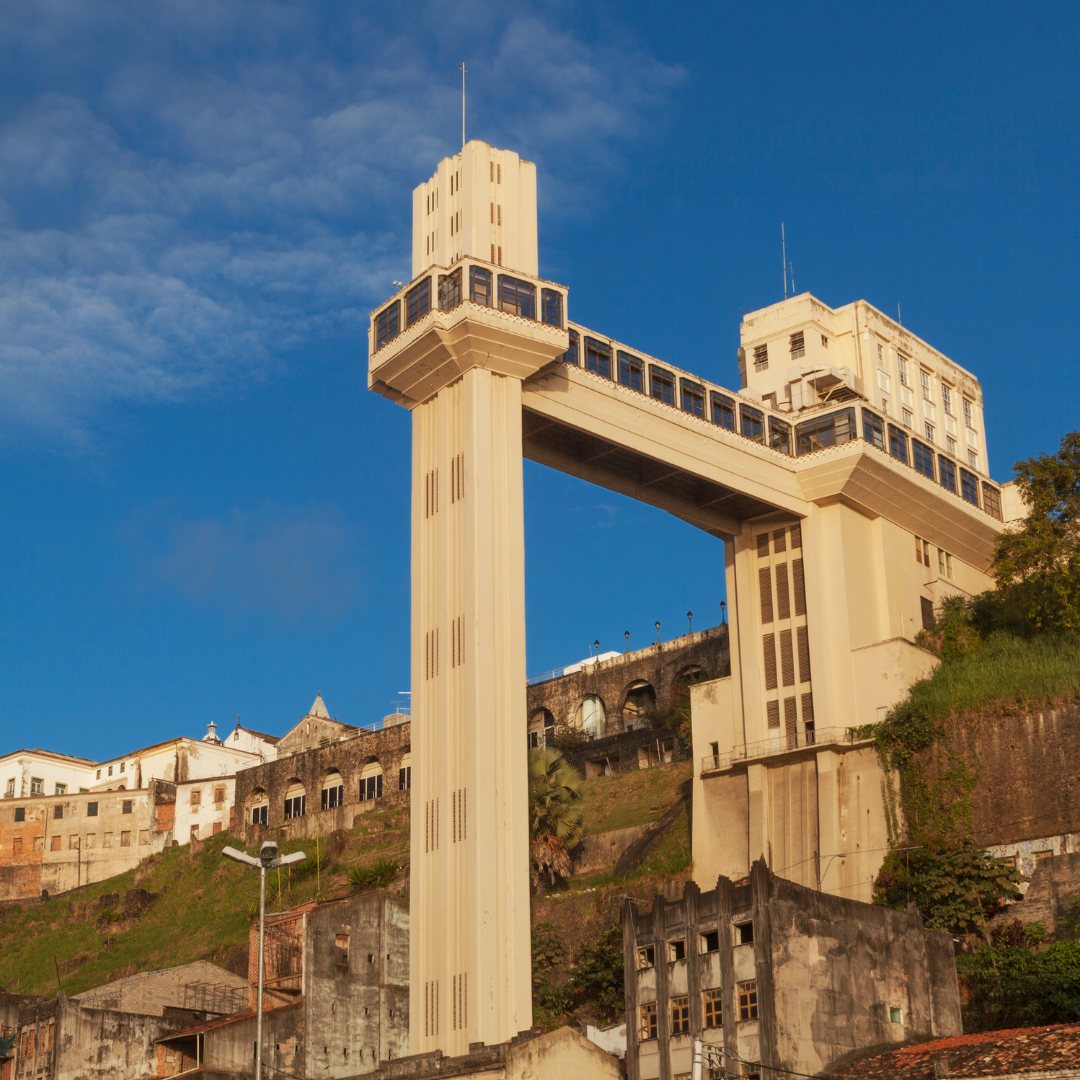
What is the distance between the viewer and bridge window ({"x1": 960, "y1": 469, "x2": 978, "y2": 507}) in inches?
2621

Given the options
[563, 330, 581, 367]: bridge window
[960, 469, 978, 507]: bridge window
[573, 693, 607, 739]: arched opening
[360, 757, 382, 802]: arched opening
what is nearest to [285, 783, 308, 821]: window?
[360, 757, 382, 802]: arched opening

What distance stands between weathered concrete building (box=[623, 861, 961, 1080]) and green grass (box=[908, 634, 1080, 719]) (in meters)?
11.5

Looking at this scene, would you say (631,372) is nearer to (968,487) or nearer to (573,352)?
(573,352)

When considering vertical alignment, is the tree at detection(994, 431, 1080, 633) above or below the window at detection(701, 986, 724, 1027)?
above

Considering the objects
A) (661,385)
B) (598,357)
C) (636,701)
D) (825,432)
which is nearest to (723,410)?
(661,385)

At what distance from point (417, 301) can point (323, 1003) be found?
21.5 metres

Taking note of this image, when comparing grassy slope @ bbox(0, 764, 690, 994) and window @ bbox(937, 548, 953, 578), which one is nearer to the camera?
window @ bbox(937, 548, 953, 578)

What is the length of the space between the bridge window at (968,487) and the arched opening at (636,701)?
22.2m

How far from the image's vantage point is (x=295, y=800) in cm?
9494

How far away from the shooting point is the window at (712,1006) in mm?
42219

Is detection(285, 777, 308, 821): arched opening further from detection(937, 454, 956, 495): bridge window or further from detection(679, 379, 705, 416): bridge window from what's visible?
detection(679, 379, 705, 416): bridge window

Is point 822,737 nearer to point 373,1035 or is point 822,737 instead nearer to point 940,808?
point 940,808

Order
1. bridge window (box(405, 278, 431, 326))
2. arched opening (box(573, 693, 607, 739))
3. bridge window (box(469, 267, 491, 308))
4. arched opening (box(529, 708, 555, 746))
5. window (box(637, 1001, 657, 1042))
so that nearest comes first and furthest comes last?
window (box(637, 1001, 657, 1042))
bridge window (box(469, 267, 491, 308))
bridge window (box(405, 278, 431, 326))
arched opening (box(573, 693, 607, 739))
arched opening (box(529, 708, 555, 746))

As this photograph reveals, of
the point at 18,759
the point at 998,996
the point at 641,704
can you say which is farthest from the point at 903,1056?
the point at 18,759
